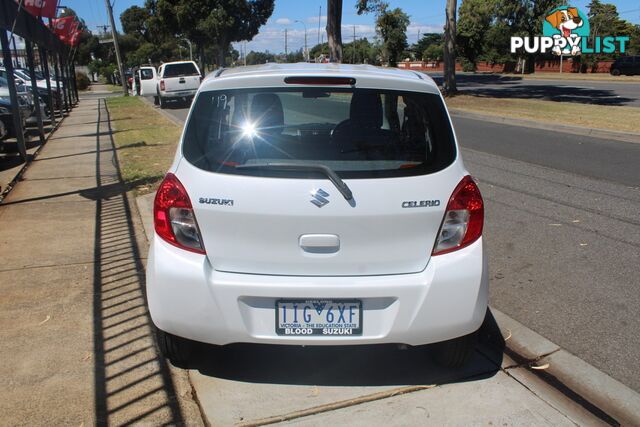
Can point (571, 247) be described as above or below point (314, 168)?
below

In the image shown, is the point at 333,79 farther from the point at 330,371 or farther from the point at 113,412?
the point at 113,412

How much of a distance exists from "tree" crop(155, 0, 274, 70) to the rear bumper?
5122 centimetres

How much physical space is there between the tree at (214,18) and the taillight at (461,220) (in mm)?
51230

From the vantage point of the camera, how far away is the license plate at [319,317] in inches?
112

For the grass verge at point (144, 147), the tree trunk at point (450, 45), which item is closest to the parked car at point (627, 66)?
the tree trunk at point (450, 45)

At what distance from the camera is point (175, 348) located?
10.6 ft

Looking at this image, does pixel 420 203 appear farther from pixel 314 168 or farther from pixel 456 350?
pixel 456 350

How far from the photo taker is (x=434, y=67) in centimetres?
7394

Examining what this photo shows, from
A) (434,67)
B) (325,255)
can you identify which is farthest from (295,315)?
(434,67)

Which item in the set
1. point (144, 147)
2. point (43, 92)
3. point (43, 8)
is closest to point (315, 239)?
point (144, 147)

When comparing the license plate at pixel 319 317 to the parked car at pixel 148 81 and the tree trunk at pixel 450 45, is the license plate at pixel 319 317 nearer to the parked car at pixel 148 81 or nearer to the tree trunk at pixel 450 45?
the tree trunk at pixel 450 45

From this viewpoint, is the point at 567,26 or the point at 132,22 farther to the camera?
the point at 132,22

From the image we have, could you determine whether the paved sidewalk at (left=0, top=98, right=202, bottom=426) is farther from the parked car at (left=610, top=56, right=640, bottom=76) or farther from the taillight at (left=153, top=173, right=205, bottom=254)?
the parked car at (left=610, top=56, right=640, bottom=76)

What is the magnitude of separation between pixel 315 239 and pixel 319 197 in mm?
206
